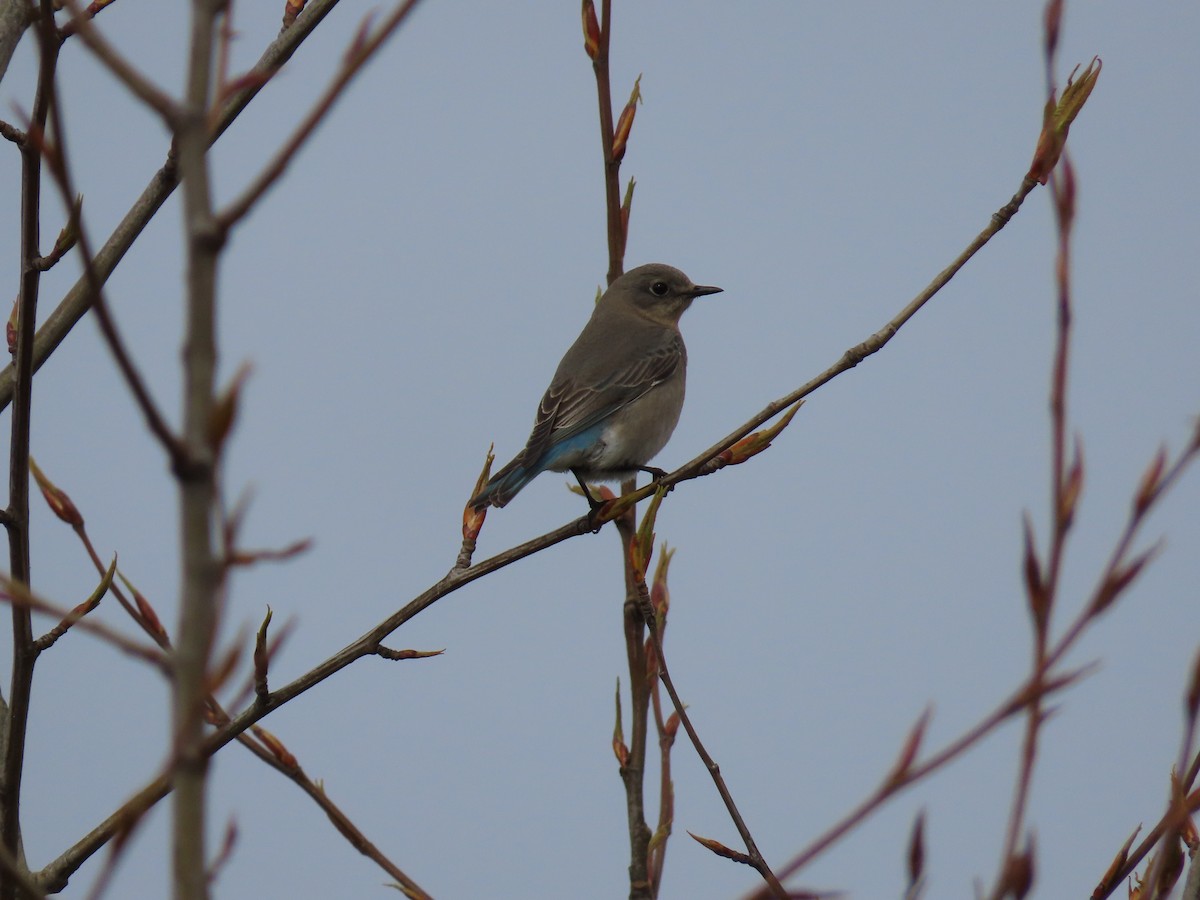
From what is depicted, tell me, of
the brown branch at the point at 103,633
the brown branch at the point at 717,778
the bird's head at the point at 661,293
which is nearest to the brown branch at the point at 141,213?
the brown branch at the point at 717,778

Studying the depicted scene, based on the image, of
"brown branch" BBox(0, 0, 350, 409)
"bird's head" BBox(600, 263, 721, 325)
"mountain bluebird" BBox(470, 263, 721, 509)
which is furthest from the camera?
"bird's head" BBox(600, 263, 721, 325)

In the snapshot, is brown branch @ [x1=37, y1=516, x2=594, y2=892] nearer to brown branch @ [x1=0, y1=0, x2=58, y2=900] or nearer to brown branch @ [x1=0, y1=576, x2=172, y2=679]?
brown branch @ [x1=0, y1=0, x2=58, y2=900]

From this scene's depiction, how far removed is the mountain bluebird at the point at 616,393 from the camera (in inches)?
273

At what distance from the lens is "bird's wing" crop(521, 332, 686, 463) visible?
7000 mm

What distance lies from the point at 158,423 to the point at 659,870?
257 cm

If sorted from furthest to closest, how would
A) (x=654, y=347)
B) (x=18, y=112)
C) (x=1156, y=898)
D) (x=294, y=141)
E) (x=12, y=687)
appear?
(x=654, y=347) < (x=12, y=687) < (x=1156, y=898) < (x=18, y=112) < (x=294, y=141)

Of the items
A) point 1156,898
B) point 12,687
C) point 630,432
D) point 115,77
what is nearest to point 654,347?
point 630,432

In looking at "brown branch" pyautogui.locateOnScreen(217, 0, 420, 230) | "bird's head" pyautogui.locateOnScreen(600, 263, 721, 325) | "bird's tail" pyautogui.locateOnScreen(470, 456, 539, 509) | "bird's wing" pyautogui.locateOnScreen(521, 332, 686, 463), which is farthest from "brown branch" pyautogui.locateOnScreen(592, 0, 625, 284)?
"bird's head" pyautogui.locateOnScreen(600, 263, 721, 325)

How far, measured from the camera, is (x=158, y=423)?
118 cm

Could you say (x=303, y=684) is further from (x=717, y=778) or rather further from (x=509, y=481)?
(x=509, y=481)

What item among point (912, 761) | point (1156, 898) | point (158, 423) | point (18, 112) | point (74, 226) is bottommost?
point (1156, 898)

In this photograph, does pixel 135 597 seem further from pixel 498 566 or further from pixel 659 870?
pixel 659 870

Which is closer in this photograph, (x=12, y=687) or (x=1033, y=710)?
(x=1033, y=710)

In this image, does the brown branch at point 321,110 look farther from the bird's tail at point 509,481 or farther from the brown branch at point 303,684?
the bird's tail at point 509,481
